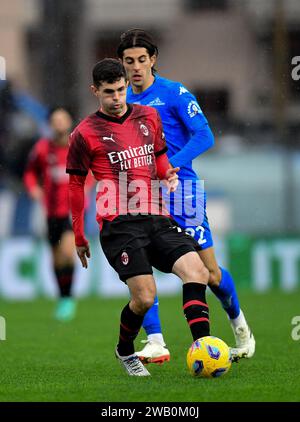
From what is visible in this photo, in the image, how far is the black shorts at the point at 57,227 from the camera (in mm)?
11609

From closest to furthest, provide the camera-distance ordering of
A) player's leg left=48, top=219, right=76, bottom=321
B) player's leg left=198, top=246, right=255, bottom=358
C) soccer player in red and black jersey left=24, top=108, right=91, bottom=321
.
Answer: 1. player's leg left=198, top=246, right=255, bottom=358
2. player's leg left=48, top=219, right=76, bottom=321
3. soccer player in red and black jersey left=24, top=108, right=91, bottom=321

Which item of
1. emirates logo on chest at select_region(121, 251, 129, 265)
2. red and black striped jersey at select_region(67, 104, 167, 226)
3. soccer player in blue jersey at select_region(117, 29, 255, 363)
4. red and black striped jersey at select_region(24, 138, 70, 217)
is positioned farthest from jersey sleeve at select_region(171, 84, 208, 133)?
red and black striped jersey at select_region(24, 138, 70, 217)

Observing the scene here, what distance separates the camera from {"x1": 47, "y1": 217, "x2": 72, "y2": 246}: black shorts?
38.1 feet

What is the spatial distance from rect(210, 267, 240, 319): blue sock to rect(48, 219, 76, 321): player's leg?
12.2 feet

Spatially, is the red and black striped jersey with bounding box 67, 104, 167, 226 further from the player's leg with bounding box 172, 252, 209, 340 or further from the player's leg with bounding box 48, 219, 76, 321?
the player's leg with bounding box 48, 219, 76, 321

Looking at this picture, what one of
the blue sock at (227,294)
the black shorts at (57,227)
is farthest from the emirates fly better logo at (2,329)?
the blue sock at (227,294)

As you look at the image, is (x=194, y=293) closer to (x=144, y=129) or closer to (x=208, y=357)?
(x=208, y=357)

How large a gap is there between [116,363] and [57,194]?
4.59 m

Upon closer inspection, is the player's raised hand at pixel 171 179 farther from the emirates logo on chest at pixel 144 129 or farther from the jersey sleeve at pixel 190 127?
the jersey sleeve at pixel 190 127

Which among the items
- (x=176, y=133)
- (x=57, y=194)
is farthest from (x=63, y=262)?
(x=176, y=133)

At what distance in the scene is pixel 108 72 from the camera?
6.26 metres

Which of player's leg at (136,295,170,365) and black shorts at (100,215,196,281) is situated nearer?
black shorts at (100,215,196,281)

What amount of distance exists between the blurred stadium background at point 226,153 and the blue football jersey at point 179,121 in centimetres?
547

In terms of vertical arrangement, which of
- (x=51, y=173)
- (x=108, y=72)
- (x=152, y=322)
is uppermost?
(x=108, y=72)
